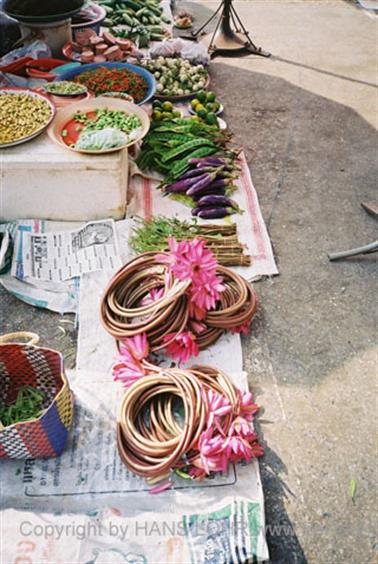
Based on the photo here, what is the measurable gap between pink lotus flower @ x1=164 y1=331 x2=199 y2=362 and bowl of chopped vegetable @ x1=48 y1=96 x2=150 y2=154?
129 cm

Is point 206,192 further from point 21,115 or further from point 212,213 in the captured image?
point 21,115

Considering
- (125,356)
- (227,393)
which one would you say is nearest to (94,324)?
(125,356)

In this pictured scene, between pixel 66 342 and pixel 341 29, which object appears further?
pixel 341 29

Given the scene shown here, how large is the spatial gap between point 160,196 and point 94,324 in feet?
3.98

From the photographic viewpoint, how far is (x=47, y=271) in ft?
9.68

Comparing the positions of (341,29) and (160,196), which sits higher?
(341,29)

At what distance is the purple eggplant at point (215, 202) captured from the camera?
3.35 meters

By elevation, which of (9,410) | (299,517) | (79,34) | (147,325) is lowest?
(299,517)

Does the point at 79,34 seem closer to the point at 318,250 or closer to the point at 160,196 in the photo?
the point at 160,196

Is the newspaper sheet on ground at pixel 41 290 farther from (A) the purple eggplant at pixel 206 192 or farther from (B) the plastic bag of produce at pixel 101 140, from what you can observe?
(A) the purple eggplant at pixel 206 192

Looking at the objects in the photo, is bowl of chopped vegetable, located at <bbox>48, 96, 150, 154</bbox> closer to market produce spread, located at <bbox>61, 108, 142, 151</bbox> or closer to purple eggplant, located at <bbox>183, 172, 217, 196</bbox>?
market produce spread, located at <bbox>61, 108, 142, 151</bbox>

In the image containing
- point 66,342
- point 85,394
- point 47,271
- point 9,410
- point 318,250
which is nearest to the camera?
point 9,410

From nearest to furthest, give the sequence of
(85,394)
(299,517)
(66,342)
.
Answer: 1. (299,517)
2. (85,394)
3. (66,342)

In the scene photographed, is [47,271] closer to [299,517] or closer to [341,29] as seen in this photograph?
[299,517]
